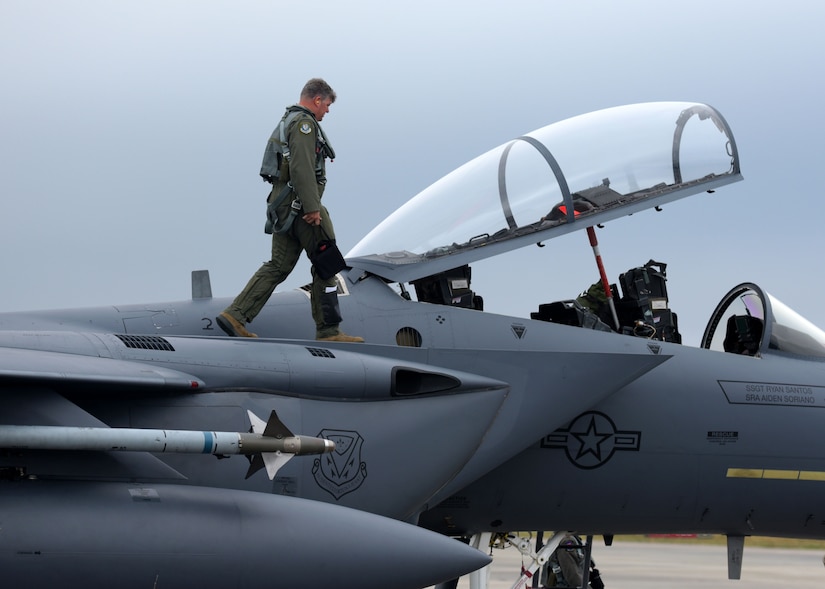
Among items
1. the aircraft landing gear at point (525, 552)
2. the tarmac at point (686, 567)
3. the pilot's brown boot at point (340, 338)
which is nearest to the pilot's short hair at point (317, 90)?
the pilot's brown boot at point (340, 338)

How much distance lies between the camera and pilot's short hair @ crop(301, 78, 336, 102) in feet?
27.5

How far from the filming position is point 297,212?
26.8 ft

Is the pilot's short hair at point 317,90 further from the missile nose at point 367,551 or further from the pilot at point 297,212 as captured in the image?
the missile nose at point 367,551

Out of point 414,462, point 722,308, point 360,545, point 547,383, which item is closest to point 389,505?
point 414,462

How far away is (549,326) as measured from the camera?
8.70 m

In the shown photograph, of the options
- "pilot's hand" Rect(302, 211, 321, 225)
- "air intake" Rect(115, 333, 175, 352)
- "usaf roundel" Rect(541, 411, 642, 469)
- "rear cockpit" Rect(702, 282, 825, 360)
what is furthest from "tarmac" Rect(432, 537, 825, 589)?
"air intake" Rect(115, 333, 175, 352)

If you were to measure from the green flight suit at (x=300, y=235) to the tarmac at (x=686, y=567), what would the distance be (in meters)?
8.89

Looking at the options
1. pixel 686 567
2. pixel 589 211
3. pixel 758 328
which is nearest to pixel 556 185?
pixel 589 211

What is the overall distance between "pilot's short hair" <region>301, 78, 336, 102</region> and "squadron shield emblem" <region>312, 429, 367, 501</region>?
2.37 meters

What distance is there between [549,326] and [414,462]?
1.53 metres

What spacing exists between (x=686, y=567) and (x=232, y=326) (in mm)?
15145

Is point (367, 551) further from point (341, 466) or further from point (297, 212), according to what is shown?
point (297, 212)

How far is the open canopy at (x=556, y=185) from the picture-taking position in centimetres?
885

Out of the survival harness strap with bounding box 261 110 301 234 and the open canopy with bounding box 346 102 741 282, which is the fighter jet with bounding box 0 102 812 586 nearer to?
the open canopy with bounding box 346 102 741 282
